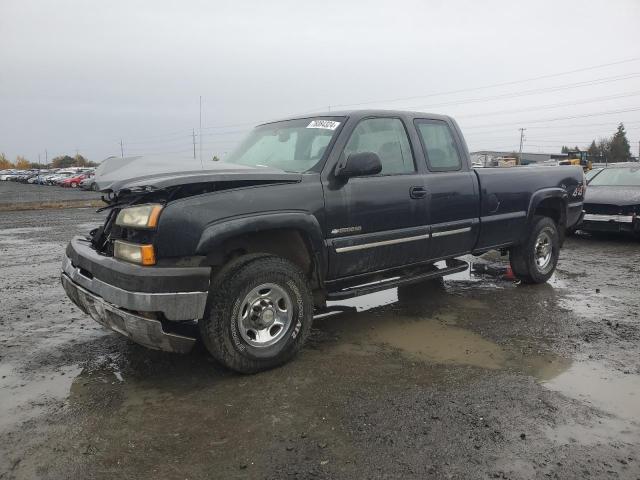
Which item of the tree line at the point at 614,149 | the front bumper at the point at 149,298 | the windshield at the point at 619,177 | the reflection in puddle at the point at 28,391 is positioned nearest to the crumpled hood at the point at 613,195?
the windshield at the point at 619,177

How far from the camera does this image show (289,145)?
465cm

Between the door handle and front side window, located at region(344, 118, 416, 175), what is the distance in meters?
0.19

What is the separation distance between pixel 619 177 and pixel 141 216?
11093mm

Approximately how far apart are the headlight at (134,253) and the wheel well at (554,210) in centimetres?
493

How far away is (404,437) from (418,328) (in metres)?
2.02

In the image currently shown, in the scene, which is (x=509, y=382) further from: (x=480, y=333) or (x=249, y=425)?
(x=249, y=425)

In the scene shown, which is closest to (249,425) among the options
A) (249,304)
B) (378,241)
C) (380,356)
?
(249,304)

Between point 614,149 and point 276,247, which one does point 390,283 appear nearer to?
point 276,247

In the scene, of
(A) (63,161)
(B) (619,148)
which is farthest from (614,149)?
(A) (63,161)

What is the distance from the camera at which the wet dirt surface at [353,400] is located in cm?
262

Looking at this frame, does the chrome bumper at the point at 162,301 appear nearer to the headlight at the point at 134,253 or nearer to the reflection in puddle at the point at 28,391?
the headlight at the point at 134,253

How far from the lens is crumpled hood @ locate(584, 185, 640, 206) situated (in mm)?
9773

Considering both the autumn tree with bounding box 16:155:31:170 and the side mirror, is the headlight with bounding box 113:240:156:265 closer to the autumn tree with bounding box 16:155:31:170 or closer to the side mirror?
the side mirror

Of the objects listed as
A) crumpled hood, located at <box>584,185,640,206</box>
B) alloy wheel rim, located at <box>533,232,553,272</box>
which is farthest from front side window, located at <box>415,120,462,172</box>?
crumpled hood, located at <box>584,185,640,206</box>
